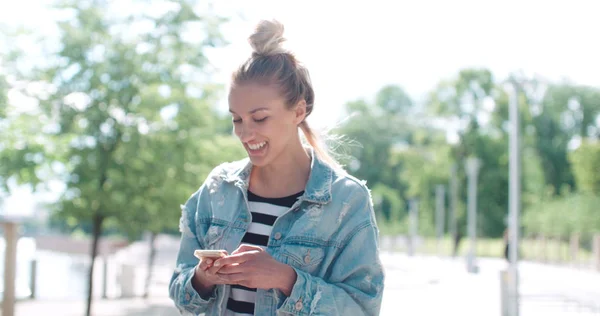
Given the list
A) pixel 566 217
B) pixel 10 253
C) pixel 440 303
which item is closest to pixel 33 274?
pixel 440 303

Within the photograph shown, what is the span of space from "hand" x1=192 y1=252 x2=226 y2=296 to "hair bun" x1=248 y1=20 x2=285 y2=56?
0.57m

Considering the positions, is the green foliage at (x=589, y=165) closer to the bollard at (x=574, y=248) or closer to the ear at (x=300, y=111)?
the bollard at (x=574, y=248)

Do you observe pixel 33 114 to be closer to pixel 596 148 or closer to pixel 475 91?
pixel 596 148

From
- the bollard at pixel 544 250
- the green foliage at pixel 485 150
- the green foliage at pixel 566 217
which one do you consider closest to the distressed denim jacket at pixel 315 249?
the green foliage at pixel 566 217

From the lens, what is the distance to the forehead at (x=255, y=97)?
6.57ft

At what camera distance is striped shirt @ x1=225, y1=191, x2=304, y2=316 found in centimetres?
203

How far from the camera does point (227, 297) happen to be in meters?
2.04

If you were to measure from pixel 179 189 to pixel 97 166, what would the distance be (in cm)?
150

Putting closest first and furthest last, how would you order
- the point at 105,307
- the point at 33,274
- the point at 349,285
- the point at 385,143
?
1. the point at 349,285
2. the point at 33,274
3. the point at 105,307
4. the point at 385,143

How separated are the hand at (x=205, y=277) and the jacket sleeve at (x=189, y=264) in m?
0.02

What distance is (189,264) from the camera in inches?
83.4

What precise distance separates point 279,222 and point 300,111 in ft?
1.00

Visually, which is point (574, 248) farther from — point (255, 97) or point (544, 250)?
point (255, 97)

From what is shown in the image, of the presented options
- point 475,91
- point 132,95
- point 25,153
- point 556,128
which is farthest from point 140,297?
point 556,128
